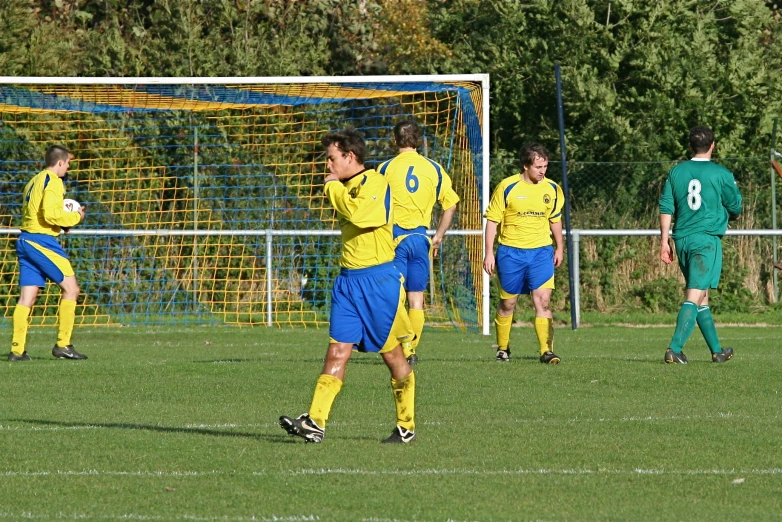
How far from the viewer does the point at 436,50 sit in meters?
21.6

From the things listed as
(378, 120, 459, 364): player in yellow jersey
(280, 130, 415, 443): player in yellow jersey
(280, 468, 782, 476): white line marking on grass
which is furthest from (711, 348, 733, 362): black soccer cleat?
(280, 468, 782, 476): white line marking on grass

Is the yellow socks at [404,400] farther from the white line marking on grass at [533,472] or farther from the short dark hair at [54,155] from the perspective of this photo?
the short dark hair at [54,155]

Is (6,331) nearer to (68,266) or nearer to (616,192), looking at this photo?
(68,266)

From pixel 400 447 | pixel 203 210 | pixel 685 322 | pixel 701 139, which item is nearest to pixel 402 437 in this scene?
pixel 400 447

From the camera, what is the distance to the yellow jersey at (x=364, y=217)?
7.39 metres

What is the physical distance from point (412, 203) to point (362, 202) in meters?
4.19

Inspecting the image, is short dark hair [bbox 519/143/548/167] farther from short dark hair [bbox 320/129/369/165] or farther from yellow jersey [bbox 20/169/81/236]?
short dark hair [bbox 320/129/369/165]

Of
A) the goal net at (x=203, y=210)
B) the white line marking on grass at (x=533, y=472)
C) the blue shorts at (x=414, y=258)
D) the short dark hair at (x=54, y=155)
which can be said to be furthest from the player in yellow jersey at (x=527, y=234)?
the white line marking on grass at (x=533, y=472)

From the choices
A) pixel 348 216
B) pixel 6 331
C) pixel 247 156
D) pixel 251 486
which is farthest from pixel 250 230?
pixel 251 486

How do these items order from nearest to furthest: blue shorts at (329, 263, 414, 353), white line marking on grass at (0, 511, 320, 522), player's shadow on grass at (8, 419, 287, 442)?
white line marking on grass at (0, 511, 320, 522) → blue shorts at (329, 263, 414, 353) → player's shadow on grass at (8, 419, 287, 442)

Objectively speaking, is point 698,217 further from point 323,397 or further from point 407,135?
point 323,397

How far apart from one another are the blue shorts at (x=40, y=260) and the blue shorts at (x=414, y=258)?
343 centimetres

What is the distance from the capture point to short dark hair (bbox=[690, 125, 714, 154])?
1166 cm

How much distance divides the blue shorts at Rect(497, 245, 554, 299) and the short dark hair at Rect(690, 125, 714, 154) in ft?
5.17
